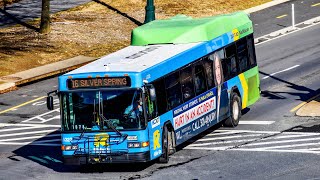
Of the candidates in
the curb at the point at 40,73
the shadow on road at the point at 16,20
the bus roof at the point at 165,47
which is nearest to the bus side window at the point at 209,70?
the bus roof at the point at 165,47

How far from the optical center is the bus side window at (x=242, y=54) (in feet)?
99.4

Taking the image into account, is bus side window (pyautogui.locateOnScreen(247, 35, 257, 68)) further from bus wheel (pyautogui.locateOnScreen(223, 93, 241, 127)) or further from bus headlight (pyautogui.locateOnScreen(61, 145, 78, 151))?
bus headlight (pyautogui.locateOnScreen(61, 145, 78, 151))

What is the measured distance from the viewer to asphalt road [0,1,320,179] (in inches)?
953

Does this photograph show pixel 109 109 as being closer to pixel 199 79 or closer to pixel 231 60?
pixel 199 79

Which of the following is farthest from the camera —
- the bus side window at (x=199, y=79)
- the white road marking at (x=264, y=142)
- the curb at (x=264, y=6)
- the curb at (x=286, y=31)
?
the curb at (x=264, y=6)

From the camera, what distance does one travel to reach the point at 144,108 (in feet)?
78.4

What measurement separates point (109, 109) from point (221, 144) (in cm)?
462

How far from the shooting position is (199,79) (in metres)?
27.3

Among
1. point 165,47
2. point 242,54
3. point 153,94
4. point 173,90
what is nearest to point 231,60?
point 242,54

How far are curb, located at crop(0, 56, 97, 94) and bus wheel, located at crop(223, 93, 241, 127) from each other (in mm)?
11580

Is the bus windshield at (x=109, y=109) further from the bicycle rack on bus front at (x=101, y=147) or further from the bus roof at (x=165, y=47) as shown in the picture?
the bus roof at (x=165, y=47)

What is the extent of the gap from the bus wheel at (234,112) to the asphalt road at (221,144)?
198mm

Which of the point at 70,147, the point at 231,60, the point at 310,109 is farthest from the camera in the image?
the point at 310,109

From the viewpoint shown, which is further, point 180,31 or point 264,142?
point 180,31
